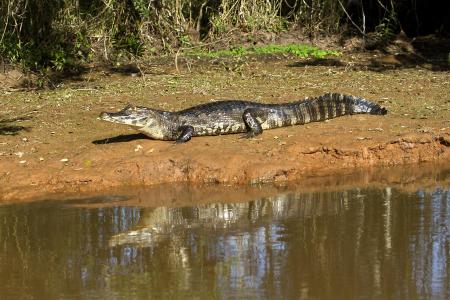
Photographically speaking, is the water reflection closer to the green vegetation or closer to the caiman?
the caiman

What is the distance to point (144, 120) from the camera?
29.1 feet

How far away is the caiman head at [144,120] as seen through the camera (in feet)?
28.9

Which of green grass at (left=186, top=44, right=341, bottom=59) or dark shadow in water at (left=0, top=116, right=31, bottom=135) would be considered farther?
green grass at (left=186, top=44, right=341, bottom=59)

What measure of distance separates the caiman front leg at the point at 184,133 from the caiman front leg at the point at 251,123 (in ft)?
2.12

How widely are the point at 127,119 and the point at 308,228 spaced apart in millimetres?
3610

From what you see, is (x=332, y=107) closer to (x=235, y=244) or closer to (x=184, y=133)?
(x=184, y=133)

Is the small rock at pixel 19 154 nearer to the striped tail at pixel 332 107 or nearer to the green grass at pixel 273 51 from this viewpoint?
the striped tail at pixel 332 107

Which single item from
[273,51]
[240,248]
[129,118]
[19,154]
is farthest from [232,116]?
[273,51]

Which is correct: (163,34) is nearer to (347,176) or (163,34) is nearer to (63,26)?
(63,26)

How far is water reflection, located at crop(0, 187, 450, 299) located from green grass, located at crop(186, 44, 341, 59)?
23.7 ft

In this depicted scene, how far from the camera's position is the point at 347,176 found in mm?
7891

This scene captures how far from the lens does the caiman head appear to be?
880 cm

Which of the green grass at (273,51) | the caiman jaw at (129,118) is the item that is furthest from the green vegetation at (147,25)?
the caiman jaw at (129,118)

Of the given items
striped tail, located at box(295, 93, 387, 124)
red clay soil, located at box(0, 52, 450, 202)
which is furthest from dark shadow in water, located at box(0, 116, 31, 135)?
striped tail, located at box(295, 93, 387, 124)
